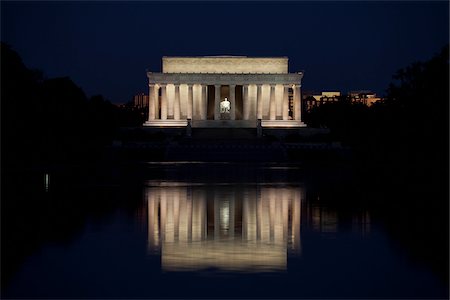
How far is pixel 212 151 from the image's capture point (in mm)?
61969

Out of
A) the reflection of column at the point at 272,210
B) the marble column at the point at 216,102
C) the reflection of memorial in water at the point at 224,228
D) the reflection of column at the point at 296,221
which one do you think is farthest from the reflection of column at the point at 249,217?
the marble column at the point at 216,102

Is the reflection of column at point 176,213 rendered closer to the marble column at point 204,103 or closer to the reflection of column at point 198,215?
the reflection of column at point 198,215

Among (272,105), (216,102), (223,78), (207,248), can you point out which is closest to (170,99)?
(216,102)

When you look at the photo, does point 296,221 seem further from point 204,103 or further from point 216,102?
point 204,103

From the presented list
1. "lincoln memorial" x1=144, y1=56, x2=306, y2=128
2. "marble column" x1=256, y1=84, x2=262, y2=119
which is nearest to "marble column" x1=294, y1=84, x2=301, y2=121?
"lincoln memorial" x1=144, y1=56, x2=306, y2=128

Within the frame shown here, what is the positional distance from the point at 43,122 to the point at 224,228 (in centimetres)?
4408

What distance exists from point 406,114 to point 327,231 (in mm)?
41145

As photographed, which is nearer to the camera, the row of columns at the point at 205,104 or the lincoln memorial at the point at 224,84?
the lincoln memorial at the point at 224,84

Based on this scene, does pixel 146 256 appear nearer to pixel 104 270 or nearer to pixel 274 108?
pixel 104 270

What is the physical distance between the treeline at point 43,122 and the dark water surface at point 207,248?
2496 centimetres

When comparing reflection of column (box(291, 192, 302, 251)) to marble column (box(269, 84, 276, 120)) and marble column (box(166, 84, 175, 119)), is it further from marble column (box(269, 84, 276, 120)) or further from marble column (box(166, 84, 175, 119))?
marble column (box(166, 84, 175, 119))

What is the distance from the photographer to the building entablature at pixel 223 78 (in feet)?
302

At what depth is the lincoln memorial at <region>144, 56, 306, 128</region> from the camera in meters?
92.1

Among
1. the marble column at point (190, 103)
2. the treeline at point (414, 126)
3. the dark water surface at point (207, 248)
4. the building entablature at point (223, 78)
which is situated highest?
the building entablature at point (223, 78)
